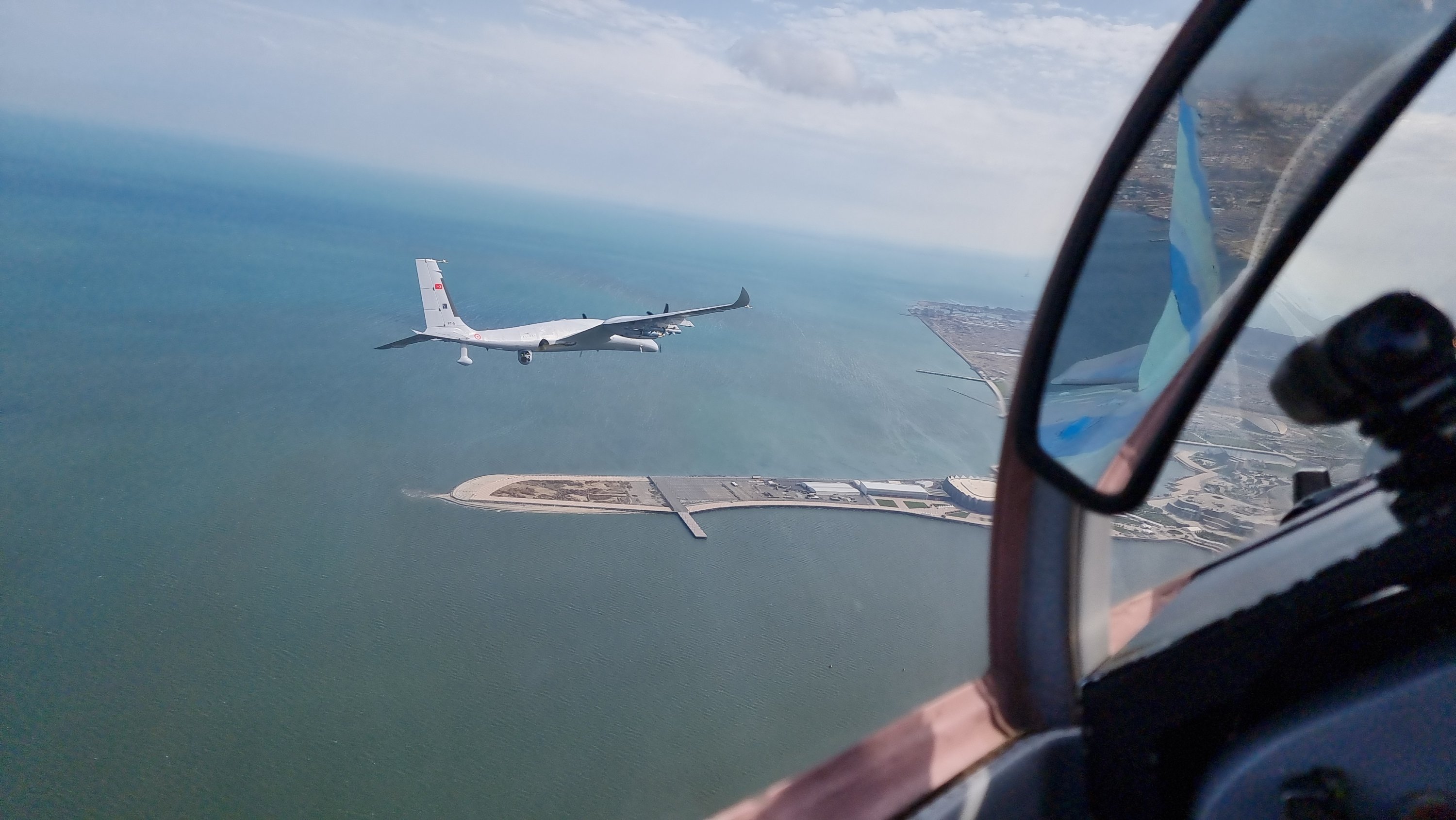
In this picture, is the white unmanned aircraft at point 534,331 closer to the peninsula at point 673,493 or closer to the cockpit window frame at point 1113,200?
the peninsula at point 673,493

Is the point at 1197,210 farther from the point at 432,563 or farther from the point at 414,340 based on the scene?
the point at 414,340

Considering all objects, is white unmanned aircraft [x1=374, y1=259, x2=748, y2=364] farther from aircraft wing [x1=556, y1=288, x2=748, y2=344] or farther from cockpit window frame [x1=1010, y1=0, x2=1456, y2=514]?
cockpit window frame [x1=1010, y1=0, x2=1456, y2=514]

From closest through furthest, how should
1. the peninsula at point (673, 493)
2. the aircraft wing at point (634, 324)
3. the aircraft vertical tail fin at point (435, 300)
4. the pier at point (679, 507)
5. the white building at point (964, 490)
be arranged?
the white building at point (964, 490), the peninsula at point (673, 493), the pier at point (679, 507), the aircraft wing at point (634, 324), the aircraft vertical tail fin at point (435, 300)

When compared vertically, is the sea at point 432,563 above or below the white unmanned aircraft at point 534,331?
below

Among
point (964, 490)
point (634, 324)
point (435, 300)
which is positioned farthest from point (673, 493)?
point (964, 490)

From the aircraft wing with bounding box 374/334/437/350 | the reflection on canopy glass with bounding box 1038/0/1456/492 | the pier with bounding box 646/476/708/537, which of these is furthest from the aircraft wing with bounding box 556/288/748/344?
the reflection on canopy glass with bounding box 1038/0/1456/492

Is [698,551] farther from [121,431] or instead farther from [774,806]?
[121,431]

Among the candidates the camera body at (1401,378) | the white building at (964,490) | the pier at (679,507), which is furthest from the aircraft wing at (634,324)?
the camera body at (1401,378)
